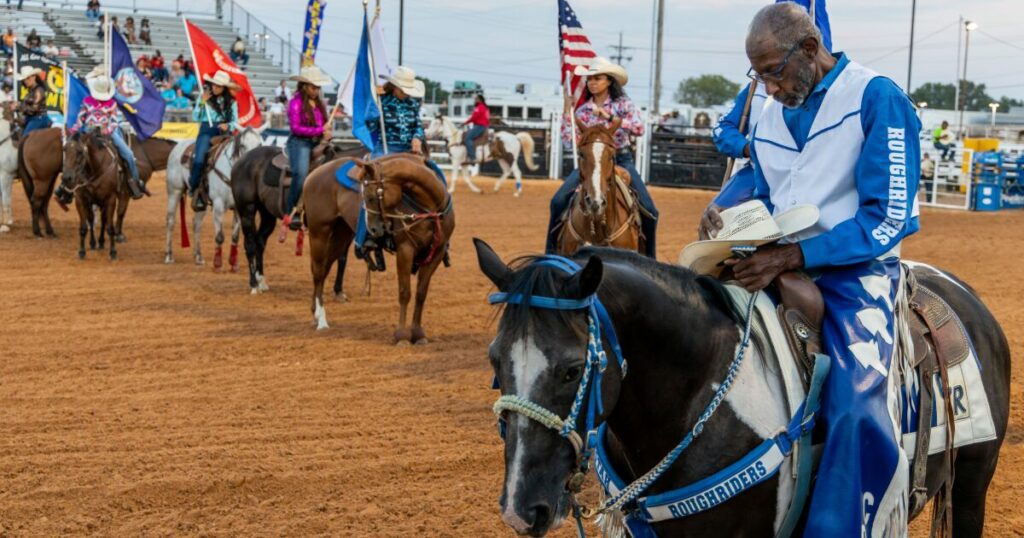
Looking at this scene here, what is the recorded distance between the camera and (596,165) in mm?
8945

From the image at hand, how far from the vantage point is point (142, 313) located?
12016 millimetres

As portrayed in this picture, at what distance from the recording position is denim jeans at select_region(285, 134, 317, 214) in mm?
13180

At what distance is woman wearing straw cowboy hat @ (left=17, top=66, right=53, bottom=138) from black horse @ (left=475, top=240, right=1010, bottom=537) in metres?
18.5

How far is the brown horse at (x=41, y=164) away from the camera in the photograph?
1838 centimetres

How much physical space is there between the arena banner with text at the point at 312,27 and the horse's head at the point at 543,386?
12.9m

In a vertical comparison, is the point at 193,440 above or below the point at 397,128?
below

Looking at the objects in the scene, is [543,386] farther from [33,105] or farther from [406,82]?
[33,105]

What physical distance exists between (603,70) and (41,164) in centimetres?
1222

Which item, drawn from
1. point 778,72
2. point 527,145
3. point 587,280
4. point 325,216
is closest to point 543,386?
point 587,280

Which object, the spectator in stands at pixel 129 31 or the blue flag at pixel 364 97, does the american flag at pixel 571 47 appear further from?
the spectator in stands at pixel 129 31

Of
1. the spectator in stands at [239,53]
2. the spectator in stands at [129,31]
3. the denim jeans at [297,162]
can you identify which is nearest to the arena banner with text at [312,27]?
the denim jeans at [297,162]

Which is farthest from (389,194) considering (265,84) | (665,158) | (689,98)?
(689,98)

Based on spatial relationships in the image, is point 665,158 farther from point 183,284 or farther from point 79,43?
point 79,43

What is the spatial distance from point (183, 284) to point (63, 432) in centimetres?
711
